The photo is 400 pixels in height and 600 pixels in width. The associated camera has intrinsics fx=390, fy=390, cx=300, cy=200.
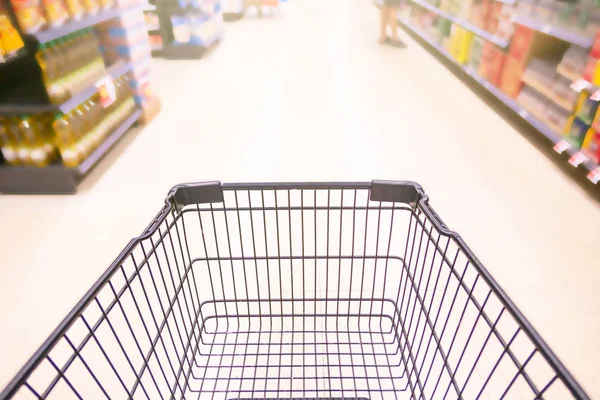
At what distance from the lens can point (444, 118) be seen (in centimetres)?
377

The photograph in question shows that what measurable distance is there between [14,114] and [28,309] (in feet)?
4.50

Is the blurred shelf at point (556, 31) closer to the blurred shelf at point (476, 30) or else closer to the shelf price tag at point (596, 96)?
the blurred shelf at point (476, 30)

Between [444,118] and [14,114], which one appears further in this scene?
[444,118]

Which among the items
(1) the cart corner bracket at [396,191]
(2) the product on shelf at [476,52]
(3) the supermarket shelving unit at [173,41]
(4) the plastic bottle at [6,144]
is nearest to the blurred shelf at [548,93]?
(2) the product on shelf at [476,52]

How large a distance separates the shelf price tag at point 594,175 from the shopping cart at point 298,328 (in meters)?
1.30

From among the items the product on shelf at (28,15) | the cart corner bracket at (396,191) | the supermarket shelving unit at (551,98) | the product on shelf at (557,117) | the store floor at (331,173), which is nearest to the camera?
the cart corner bracket at (396,191)

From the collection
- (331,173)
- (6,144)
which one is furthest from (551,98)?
(6,144)

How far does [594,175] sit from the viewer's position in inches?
98.8

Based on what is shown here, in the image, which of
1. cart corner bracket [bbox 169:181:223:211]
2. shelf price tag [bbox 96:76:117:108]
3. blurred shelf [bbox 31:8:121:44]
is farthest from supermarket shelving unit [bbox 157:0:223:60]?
cart corner bracket [bbox 169:181:223:211]

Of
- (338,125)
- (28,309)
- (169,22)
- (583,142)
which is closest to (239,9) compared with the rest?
(169,22)

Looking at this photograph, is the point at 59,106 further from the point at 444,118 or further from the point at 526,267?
the point at 444,118

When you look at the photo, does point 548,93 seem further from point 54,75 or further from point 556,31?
point 54,75

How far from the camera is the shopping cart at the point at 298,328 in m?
0.97

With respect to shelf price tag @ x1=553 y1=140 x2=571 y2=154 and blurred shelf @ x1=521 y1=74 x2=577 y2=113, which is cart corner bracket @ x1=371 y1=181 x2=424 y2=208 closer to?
shelf price tag @ x1=553 y1=140 x2=571 y2=154
